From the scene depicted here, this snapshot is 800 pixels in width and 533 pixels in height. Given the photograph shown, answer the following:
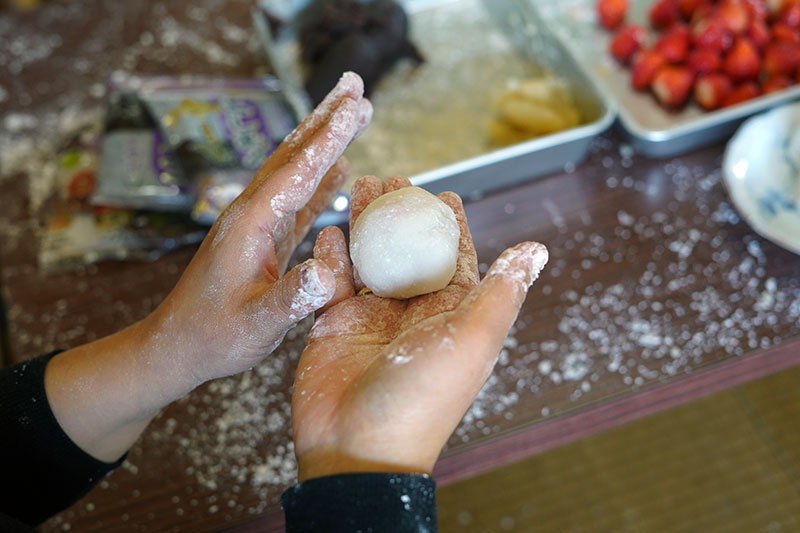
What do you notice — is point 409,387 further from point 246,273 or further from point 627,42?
point 627,42

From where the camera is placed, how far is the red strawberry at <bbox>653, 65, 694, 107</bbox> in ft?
4.15

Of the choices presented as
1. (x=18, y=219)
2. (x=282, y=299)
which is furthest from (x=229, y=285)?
(x=18, y=219)

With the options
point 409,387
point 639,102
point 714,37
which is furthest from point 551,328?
point 714,37

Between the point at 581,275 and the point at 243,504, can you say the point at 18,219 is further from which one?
the point at 581,275

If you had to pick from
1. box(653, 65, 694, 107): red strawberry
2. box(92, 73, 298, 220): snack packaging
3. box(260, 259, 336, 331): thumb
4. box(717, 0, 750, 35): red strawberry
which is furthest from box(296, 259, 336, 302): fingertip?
box(717, 0, 750, 35): red strawberry

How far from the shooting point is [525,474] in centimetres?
154

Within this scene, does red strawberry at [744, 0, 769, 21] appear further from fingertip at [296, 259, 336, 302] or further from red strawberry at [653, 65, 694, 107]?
fingertip at [296, 259, 336, 302]

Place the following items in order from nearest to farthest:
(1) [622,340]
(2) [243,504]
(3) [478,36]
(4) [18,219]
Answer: (2) [243,504], (1) [622,340], (4) [18,219], (3) [478,36]

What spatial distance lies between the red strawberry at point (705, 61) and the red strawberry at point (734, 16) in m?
0.06

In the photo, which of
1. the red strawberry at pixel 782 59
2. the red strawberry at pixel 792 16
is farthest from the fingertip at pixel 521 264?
the red strawberry at pixel 792 16

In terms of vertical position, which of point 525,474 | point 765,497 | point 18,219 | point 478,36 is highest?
point 18,219

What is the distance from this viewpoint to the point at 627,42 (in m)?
1.37

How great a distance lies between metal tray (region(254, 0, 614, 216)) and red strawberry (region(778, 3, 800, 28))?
0.45 metres

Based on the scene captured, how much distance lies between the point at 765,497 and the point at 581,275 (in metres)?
0.83
